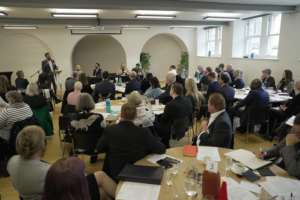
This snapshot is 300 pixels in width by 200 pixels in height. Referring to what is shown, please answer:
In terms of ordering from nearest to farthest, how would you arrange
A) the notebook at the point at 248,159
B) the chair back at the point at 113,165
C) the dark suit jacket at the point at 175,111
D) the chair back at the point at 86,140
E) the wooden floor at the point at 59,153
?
1. the notebook at the point at 248,159
2. the chair back at the point at 113,165
3. the chair back at the point at 86,140
4. the wooden floor at the point at 59,153
5. the dark suit jacket at the point at 175,111

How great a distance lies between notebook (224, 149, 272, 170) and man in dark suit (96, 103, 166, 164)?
71cm

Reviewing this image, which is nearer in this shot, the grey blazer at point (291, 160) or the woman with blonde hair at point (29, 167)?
the woman with blonde hair at point (29, 167)

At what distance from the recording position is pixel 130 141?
2.13 m

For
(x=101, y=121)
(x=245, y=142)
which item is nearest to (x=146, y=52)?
(x=245, y=142)

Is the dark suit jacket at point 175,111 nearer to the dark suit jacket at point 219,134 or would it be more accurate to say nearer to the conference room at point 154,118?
the conference room at point 154,118

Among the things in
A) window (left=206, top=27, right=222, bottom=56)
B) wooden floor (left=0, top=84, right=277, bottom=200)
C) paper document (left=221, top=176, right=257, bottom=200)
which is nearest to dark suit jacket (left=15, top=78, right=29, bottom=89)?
wooden floor (left=0, top=84, right=277, bottom=200)

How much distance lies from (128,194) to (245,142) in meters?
3.77

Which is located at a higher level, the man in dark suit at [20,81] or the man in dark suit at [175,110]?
the man in dark suit at [20,81]

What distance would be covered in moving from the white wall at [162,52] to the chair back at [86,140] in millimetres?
11275

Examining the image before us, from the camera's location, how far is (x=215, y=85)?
576 centimetres

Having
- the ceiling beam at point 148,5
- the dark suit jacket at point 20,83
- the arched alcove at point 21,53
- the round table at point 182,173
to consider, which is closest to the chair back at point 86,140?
the round table at point 182,173

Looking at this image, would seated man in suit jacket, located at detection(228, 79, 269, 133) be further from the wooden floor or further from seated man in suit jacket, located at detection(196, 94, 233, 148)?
seated man in suit jacket, located at detection(196, 94, 233, 148)

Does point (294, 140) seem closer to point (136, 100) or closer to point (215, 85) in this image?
point (136, 100)

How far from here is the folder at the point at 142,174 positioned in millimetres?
1704
